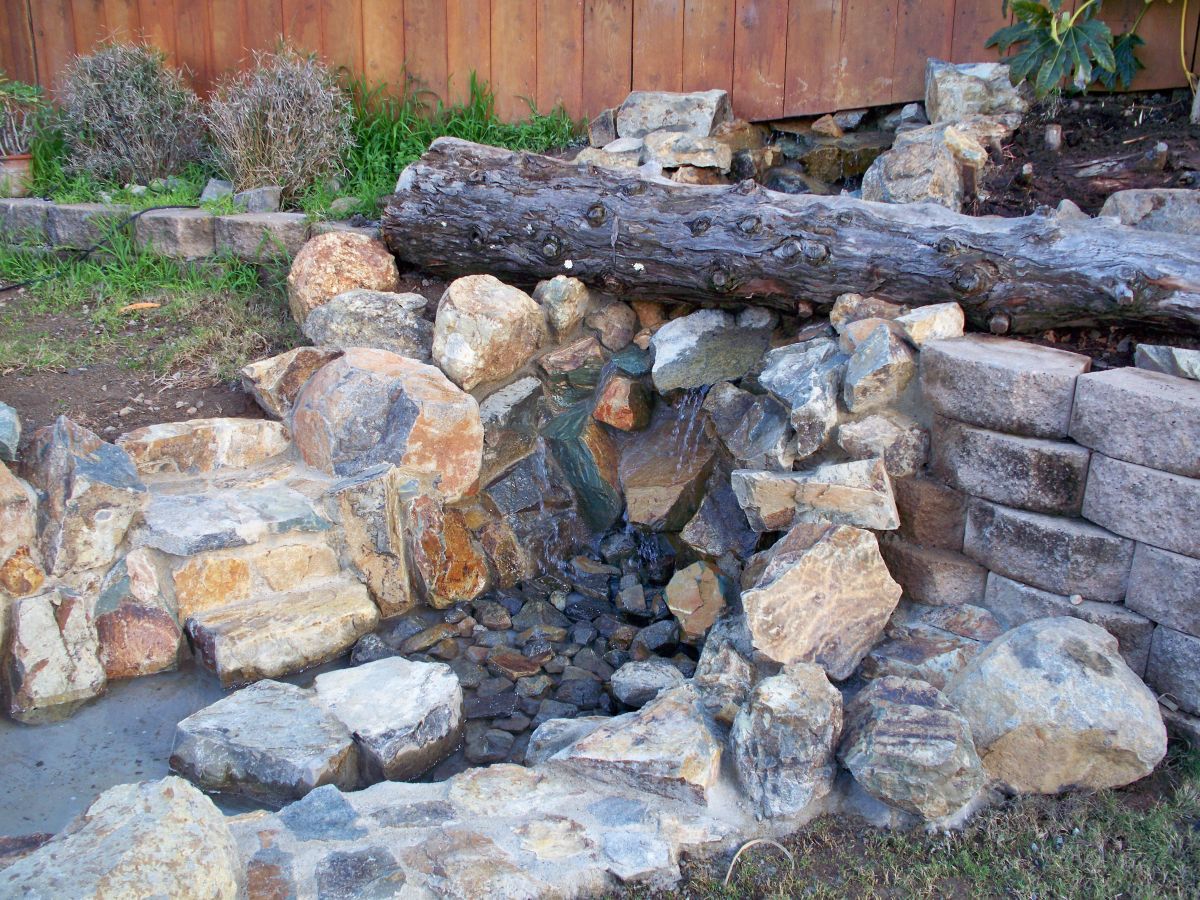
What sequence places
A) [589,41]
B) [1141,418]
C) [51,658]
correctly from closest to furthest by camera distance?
[1141,418] < [51,658] < [589,41]

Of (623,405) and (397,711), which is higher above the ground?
(623,405)

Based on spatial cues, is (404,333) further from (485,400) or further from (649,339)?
(649,339)

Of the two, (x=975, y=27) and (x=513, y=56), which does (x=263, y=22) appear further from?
(x=975, y=27)

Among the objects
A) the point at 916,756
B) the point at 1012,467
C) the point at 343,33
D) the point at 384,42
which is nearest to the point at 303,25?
the point at 343,33

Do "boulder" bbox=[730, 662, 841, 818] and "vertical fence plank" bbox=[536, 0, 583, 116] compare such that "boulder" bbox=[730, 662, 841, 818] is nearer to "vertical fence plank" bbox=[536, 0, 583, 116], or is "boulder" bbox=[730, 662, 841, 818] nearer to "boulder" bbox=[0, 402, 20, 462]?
"boulder" bbox=[0, 402, 20, 462]

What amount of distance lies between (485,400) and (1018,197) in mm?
2522

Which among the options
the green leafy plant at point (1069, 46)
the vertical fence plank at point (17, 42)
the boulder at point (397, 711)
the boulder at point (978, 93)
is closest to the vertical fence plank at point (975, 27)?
the boulder at point (978, 93)

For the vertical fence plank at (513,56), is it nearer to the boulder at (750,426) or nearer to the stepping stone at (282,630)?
the boulder at (750,426)

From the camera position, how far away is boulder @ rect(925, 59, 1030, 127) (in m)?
5.01

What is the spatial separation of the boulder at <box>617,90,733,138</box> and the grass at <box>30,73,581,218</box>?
1.50 ft

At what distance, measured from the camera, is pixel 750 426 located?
3.91 meters

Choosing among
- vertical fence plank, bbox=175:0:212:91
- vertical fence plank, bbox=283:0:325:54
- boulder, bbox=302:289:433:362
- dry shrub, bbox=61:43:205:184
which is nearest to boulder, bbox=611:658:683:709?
boulder, bbox=302:289:433:362

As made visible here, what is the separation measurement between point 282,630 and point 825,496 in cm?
194

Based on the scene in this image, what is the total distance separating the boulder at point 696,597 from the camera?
3.72 m
